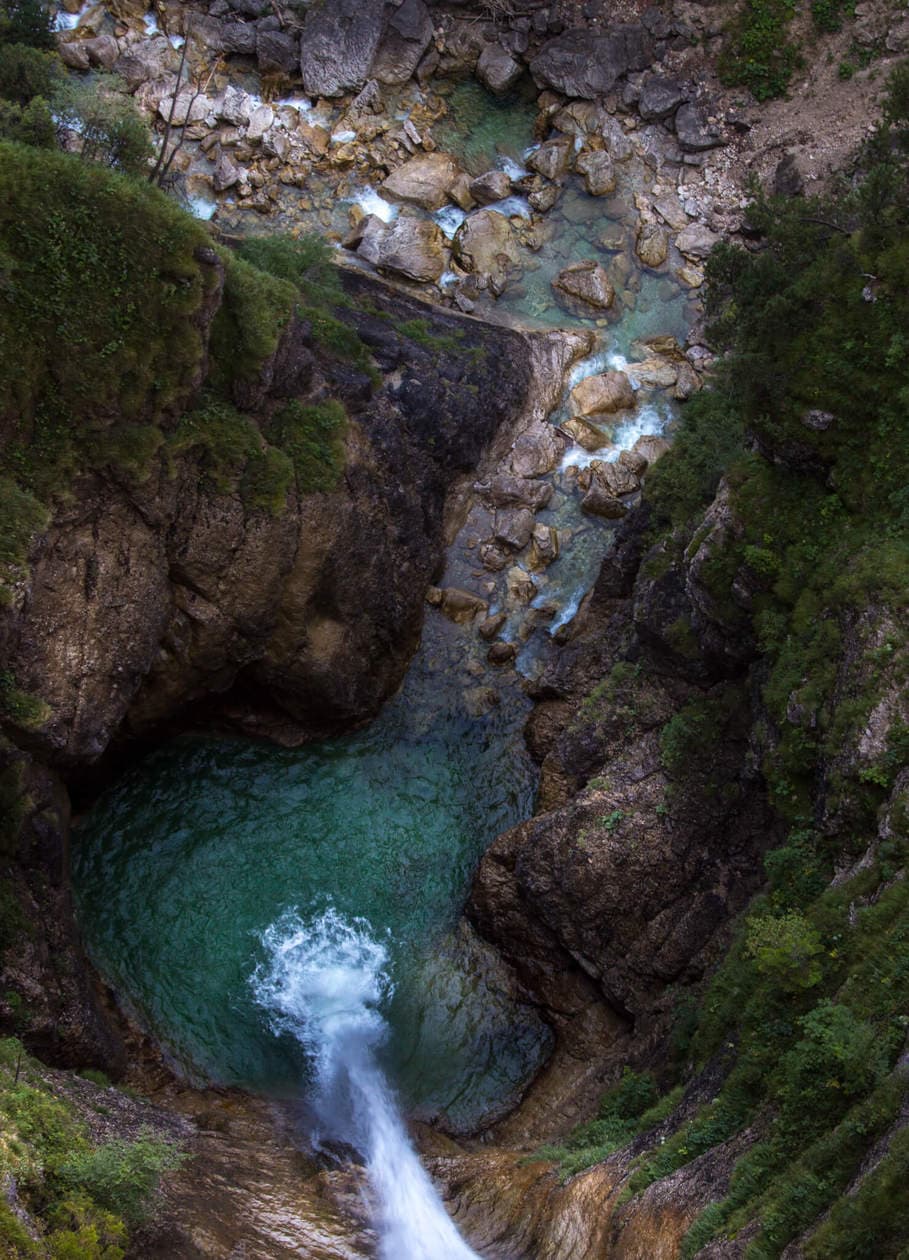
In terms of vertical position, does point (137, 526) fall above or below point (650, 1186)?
above

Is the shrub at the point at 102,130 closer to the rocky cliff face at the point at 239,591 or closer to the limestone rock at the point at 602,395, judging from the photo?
the rocky cliff face at the point at 239,591

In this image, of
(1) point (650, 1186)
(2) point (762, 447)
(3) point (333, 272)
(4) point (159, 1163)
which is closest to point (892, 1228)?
(1) point (650, 1186)

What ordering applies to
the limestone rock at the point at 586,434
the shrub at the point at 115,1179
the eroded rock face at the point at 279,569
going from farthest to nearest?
the limestone rock at the point at 586,434, the eroded rock face at the point at 279,569, the shrub at the point at 115,1179

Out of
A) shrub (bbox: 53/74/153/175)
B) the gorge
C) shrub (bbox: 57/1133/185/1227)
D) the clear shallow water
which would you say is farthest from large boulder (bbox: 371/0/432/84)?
shrub (bbox: 57/1133/185/1227)

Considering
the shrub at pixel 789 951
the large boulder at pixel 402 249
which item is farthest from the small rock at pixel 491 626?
the shrub at pixel 789 951

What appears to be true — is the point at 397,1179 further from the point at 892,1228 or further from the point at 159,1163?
the point at 892,1228
